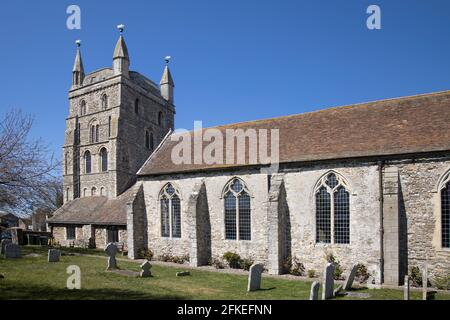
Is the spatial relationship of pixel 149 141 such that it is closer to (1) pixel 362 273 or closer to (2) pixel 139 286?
(2) pixel 139 286

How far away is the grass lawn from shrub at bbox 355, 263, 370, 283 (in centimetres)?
204

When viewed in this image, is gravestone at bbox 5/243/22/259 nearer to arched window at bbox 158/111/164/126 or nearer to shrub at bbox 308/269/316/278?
shrub at bbox 308/269/316/278

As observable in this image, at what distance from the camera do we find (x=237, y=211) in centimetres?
2200

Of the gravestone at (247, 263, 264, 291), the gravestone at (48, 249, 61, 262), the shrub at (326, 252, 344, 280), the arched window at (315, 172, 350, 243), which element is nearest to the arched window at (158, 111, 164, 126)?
the gravestone at (48, 249, 61, 262)

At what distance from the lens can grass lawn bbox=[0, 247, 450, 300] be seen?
13.6 m

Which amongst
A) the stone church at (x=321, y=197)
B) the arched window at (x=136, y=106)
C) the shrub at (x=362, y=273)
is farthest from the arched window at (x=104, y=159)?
the shrub at (x=362, y=273)

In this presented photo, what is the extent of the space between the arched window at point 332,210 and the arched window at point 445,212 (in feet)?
14.1

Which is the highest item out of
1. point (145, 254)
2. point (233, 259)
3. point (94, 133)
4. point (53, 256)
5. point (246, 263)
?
point (94, 133)

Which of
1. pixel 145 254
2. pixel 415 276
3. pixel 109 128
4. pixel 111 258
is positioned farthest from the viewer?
pixel 109 128

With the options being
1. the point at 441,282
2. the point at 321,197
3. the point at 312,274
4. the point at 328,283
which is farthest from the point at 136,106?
the point at 441,282

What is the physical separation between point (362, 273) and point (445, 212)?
491cm

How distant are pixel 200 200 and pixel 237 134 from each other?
19.0 ft

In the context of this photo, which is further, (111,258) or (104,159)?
(104,159)

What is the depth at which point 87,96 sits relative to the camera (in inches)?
1646
